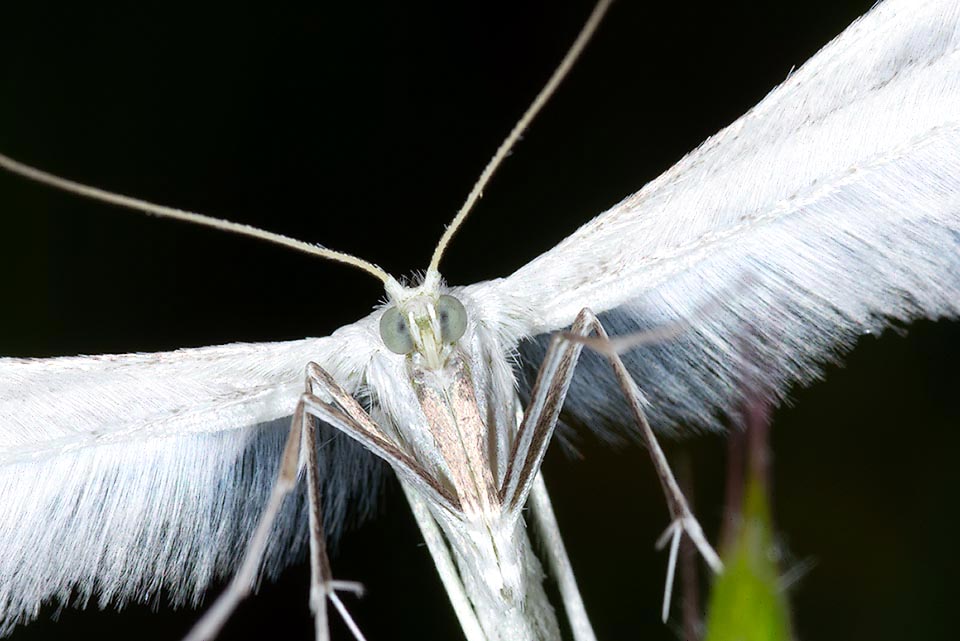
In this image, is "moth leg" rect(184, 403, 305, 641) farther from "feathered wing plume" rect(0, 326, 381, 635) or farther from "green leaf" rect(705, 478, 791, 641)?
"green leaf" rect(705, 478, 791, 641)

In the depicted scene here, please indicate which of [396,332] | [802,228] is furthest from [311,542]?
[802,228]

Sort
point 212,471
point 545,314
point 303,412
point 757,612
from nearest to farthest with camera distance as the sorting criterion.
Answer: point 757,612 < point 303,412 < point 545,314 < point 212,471

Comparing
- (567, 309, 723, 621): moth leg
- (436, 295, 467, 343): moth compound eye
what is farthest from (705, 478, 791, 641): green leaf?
(436, 295, 467, 343): moth compound eye

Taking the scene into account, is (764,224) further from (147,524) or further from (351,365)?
(147,524)

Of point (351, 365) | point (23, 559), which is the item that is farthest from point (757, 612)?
point (23, 559)

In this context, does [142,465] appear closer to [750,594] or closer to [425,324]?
[425,324]

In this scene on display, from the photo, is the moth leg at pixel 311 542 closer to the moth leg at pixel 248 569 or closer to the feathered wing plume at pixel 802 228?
the moth leg at pixel 248 569

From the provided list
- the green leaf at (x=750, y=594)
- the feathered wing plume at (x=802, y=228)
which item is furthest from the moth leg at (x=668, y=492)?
the green leaf at (x=750, y=594)
